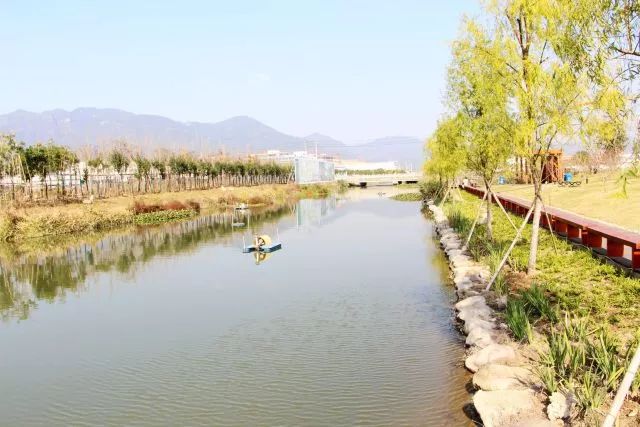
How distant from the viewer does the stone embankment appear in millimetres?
8414

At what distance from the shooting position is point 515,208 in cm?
3262

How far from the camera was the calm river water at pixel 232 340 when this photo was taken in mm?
10758

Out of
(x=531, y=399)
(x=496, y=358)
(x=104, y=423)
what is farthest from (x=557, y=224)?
(x=104, y=423)

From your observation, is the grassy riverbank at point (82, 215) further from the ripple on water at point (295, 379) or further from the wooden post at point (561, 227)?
the wooden post at point (561, 227)

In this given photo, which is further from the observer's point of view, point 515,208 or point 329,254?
point 515,208

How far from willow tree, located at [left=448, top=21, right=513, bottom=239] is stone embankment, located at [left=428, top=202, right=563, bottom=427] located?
18.2 ft

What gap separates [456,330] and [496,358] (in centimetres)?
398

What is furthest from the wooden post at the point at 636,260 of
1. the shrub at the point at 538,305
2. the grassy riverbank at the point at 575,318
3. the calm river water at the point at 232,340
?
the calm river water at the point at 232,340

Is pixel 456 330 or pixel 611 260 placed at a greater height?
pixel 611 260

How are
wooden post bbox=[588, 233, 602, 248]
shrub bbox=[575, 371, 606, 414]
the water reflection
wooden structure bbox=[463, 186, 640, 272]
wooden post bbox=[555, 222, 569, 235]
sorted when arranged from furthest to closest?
1. the water reflection
2. wooden post bbox=[555, 222, 569, 235]
3. wooden post bbox=[588, 233, 602, 248]
4. wooden structure bbox=[463, 186, 640, 272]
5. shrub bbox=[575, 371, 606, 414]

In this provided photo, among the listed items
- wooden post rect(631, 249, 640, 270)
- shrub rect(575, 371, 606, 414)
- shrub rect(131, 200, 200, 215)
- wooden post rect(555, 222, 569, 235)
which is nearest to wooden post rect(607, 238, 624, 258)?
wooden post rect(631, 249, 640, 270)

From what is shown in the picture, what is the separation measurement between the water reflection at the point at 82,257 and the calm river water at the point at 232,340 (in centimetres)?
17

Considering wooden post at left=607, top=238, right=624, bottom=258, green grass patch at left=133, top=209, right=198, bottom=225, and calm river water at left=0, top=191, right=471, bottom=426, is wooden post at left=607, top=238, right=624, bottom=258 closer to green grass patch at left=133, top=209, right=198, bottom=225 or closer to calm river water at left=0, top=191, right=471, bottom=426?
calm river water at left=0, top=191, right=471, bottom=426

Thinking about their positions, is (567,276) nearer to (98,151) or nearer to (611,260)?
(611,260)
